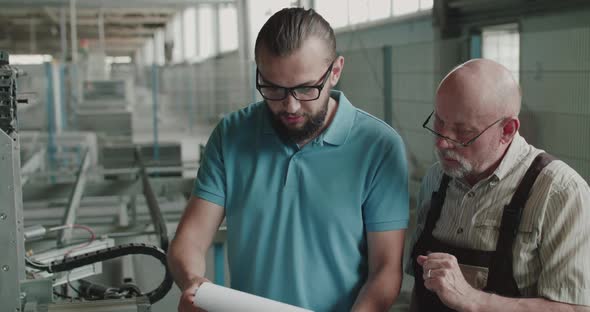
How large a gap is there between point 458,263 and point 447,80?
1.38 feet

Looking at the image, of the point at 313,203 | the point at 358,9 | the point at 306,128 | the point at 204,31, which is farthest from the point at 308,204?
the point at 204,31

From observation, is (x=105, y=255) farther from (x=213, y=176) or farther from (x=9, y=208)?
(x=213, y=176)

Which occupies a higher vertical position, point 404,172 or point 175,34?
point 175,34

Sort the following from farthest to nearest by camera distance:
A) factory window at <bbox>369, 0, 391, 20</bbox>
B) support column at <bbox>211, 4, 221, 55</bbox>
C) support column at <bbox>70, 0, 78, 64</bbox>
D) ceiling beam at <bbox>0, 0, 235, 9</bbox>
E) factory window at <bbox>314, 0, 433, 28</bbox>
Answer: support column at <bbox>211, 4, 221, 55</bbox>, support column at <bbox>70, 0, 78, 64</bbox>, ceiling beam at <bbox>0, 0, 235, 9</bbox>, factory window at <bbox>369, 0, 391, 20</bbox>, factory window at <bbox>314, 0, 433, 28</bbox>

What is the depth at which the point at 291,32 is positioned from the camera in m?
1.38

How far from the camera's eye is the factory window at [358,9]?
8.37 metres

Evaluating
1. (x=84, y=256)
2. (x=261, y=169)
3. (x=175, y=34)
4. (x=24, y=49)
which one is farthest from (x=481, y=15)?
(x=24, y=49)

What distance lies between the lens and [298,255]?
4.94 ft

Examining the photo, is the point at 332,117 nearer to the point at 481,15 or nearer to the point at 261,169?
the point at 261,169

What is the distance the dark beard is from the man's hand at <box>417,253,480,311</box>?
391 mm

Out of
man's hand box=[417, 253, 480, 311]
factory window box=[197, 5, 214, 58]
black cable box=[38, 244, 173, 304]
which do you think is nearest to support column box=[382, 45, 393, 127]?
black cable box=[38, 244, 173, 304]

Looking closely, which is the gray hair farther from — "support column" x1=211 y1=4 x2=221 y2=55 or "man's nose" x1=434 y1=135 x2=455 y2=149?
"support column" x1=211 y1=4 x2=221 y2=55

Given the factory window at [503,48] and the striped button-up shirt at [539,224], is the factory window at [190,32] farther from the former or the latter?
the striped button-up shirt at [539,224]

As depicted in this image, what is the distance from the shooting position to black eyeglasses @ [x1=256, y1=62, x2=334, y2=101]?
1.40 metres
